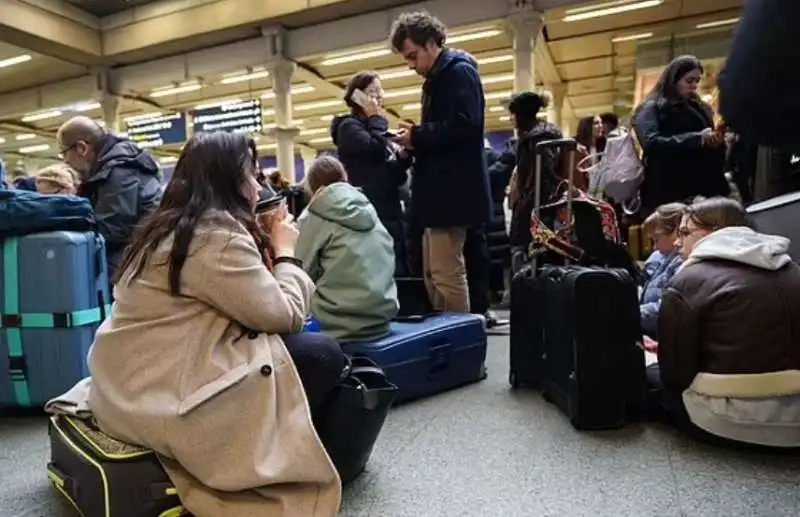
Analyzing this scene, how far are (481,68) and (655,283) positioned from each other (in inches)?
342

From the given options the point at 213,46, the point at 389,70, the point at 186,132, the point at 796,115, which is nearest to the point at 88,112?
A: the point at 186,132

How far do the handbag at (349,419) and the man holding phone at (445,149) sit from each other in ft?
4.37

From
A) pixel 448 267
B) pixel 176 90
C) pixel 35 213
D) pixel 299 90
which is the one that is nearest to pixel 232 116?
pixel 176 90

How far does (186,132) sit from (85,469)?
1051 centimetres

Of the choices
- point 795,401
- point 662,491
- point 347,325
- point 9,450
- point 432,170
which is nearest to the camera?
point 662,491

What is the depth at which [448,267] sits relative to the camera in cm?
284

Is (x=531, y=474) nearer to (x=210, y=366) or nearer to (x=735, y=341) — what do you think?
(x=735, y=341)

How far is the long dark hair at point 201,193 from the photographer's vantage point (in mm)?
1318

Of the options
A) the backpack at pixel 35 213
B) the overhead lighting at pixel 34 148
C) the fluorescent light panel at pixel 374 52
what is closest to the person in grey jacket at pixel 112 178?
the backpack at pixel 35 213

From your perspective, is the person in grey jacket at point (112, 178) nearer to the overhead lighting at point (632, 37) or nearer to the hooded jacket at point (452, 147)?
the hooded jacket at point (452, 147)

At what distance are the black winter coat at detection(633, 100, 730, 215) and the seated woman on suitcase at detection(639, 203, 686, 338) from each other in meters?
0.14

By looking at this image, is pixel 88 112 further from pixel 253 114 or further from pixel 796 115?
pixel 796 115

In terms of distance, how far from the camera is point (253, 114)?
9.64 metres

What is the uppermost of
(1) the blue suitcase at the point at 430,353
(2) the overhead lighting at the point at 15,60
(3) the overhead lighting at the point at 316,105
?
(2) the overhead lighting at the point at 15,60
